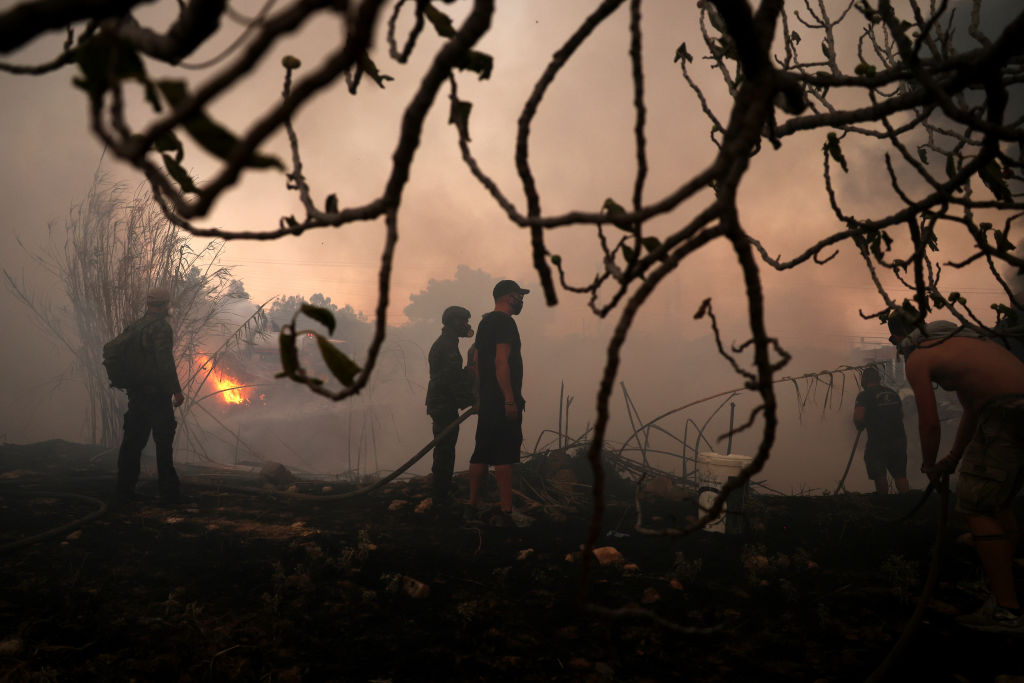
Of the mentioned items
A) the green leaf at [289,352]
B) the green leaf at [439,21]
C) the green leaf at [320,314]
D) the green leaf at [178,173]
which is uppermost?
the green leaf at [439,21]

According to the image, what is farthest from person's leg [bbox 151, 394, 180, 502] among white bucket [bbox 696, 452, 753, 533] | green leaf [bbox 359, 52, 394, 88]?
green leaf [bbox 359, 52, 394, 88]

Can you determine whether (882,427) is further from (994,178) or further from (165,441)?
(165,441)

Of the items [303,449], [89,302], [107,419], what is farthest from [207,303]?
[303,449]

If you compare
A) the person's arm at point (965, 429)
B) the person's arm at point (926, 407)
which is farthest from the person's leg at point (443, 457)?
the person's arm at point (965, 429)

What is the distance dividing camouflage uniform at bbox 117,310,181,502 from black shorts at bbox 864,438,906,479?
24.1 ft

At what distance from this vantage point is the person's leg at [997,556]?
262cm

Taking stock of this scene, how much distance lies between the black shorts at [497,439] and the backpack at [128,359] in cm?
303

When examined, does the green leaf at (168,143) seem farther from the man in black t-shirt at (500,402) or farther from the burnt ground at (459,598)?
the man in black t-shirt at (500,402)

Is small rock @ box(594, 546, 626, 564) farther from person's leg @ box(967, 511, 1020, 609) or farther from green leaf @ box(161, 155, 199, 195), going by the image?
green leaf @ box(161, 155, 199, 195)

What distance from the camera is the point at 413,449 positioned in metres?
27.7

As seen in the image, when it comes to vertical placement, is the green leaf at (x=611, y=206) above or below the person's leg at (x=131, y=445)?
above

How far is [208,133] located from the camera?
0.44 metres

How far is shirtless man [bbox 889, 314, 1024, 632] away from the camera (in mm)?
2592

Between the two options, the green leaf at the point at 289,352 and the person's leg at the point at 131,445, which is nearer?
the green leaf at the point at 289,352
